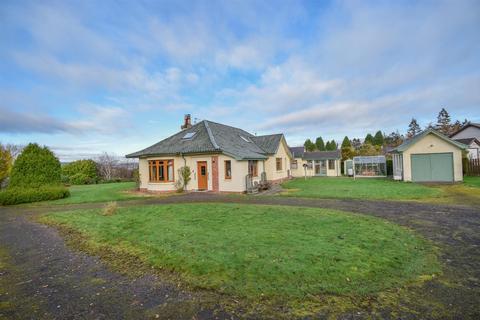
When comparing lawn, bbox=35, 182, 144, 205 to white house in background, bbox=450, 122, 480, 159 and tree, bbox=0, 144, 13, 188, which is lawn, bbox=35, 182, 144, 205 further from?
white house in background, bbox=450, 122, 480, 159

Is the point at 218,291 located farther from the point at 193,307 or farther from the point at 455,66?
the point at 455,66

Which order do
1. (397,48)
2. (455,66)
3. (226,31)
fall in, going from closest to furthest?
(226,31), (397,48), (455,66)

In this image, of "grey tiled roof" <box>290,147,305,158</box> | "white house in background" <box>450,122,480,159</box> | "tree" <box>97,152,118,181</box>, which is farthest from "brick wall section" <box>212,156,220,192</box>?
"white house in background" <box>450,122,480,159</box>

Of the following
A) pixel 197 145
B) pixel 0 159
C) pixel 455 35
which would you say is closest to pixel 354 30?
pixel 455 35

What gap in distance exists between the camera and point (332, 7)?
11.2 metres

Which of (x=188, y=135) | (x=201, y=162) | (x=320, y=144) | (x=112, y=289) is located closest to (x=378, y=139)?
(x=320, y=144)

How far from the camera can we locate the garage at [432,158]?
18.5 metres

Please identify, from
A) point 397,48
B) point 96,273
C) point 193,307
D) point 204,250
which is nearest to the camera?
point 193,307

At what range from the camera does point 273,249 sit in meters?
4.94

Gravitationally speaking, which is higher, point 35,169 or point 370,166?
point 35,169

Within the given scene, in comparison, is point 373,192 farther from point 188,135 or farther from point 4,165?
point 4,165

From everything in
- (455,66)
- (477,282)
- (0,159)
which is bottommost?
(477,282)

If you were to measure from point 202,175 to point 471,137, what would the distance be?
4080 cm

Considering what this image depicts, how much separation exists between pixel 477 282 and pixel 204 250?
472 cm
